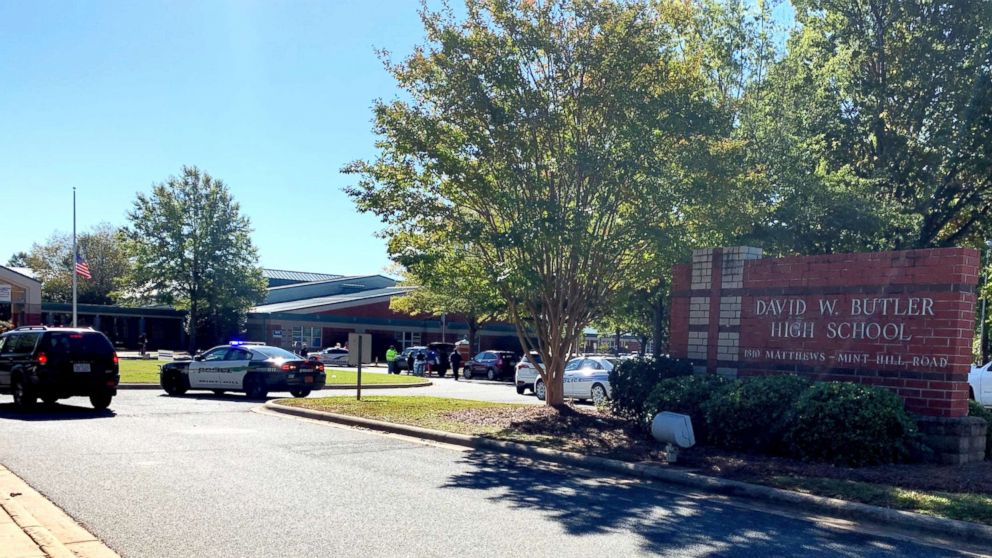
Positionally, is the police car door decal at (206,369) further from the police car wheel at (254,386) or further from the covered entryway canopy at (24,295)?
the covered entryway canopy at (24,295)

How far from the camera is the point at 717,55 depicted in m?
21.3

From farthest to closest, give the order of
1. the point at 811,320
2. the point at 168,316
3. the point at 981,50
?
the point at 168,316, the point at 981,50, the point at 811,320

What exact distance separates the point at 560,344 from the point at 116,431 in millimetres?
7569

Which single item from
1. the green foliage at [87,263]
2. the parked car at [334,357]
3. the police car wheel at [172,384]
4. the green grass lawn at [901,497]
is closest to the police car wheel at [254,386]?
the police car wheel at [172,384]

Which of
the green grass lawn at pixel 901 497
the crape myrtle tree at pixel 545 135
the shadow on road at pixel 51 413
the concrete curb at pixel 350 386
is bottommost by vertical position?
the concrete curb at pixel 350 386

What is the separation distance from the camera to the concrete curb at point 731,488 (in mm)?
6848

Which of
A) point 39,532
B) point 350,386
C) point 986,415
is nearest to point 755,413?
point 986,415

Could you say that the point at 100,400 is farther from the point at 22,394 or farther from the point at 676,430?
the point at 676,430

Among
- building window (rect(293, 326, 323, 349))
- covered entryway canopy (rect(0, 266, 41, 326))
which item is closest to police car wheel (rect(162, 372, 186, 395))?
covered entryway canopy (rect(0, 266, 41, 326))

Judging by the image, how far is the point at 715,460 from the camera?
9.89 m

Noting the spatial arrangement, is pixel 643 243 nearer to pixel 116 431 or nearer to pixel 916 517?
pixel 916 517

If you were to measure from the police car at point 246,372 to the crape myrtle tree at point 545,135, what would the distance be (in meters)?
7.60

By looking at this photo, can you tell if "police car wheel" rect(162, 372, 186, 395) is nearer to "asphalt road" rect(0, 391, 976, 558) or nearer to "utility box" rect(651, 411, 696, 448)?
"asphalt road" rect(0, 391, 976, 558)

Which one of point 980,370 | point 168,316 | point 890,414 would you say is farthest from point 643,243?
point 168,316
